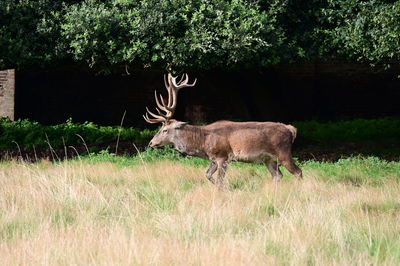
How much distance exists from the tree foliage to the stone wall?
3113 millimetres

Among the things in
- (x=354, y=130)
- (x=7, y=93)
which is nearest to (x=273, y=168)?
(x=354, y=130)

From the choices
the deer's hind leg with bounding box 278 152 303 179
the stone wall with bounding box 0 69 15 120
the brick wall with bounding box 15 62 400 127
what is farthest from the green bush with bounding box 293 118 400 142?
the deer's hind leg with bounding box 278 152 303 179

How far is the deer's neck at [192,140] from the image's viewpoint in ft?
37.6

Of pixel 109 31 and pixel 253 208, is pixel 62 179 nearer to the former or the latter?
pixel 253 208

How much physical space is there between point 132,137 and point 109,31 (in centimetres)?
368

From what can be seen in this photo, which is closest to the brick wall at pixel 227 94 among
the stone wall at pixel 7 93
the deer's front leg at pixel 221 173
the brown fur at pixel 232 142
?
the stone wall at pixel 7 93

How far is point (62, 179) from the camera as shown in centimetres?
1055

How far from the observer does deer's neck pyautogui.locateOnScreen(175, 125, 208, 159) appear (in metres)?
11.5

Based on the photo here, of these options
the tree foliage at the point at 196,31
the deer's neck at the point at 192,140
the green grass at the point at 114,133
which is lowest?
the green grass at the point at 114,133

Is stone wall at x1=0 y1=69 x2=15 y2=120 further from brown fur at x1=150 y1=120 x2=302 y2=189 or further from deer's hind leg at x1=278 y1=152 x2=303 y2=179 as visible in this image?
deer's hind leg at x1=278 y1=152 x2=303 y2=179

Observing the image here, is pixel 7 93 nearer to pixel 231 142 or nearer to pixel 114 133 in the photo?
pixel 114 133

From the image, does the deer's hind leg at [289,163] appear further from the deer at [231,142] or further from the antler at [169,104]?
the antler at [169,104]

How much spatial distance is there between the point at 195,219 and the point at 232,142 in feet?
10.5

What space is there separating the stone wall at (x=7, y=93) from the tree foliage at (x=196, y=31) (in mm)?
3113
